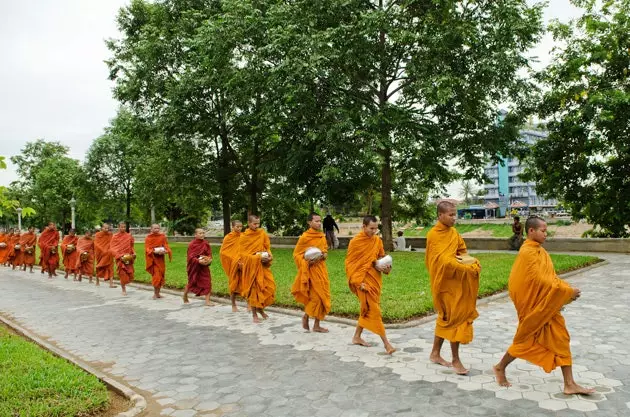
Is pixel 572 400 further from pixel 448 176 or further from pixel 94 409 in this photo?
pixel 448 176

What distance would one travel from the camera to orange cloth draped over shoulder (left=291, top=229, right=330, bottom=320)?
7734 mm

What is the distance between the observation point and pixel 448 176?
68.3 feet

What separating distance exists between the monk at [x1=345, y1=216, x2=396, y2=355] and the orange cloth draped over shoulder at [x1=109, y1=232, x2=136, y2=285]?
8.64 metres

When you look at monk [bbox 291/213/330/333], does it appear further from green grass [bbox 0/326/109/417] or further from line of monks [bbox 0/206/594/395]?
green grass [bbox 0/326/109/417]

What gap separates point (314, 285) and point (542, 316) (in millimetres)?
3749

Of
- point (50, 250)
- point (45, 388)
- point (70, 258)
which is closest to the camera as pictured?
point (45, 388)

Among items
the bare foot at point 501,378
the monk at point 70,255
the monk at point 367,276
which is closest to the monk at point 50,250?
the monk at point 70,255

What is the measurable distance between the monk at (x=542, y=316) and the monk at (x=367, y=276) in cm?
197

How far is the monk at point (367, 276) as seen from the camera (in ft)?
21.5

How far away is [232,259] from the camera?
10289 mm

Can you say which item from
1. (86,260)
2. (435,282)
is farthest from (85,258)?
(435,282)

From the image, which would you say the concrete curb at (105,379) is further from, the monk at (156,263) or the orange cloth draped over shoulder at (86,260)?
the orange cloth draped over shoulder at (86,260)

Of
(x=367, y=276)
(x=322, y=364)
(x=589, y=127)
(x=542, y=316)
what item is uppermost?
(x=589, y=127)

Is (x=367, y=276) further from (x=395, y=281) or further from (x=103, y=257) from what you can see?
(x=103, y=257)
